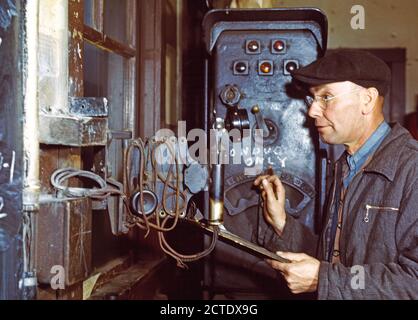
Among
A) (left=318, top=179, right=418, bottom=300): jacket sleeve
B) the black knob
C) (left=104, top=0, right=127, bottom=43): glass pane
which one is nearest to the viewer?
(left=318, top=179, right=418, bottom=300): jacket sleeve

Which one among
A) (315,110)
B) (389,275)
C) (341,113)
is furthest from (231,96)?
(389,275)

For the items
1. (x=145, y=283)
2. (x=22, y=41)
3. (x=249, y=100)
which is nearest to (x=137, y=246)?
(x=145, y=283)

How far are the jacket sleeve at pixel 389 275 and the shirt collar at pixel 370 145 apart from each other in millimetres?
317

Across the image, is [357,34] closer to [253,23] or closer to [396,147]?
[253,23]

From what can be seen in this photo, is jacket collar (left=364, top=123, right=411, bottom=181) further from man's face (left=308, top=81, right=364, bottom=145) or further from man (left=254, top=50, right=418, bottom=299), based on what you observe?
man's face (left=308, top=81, right=364, bottom=145)

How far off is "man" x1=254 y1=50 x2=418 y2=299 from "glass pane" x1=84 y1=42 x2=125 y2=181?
0.72 meters

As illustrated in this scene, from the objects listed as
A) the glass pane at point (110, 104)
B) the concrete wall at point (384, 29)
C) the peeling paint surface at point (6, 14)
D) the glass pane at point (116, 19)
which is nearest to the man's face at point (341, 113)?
the glass pane at point (110, 104)

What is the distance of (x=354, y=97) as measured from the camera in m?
1.82

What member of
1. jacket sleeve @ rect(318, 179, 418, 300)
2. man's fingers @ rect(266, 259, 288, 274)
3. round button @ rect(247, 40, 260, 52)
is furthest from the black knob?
jacket sleeve @ rect(318, 179, 418, 300)

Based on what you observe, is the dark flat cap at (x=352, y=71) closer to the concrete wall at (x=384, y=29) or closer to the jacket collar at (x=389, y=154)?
the jacket collar at (x=389, y=154)

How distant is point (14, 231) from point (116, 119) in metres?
1.35

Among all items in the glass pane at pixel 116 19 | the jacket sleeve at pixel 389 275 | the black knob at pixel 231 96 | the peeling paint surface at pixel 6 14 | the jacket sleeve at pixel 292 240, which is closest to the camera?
the peeling paint surface at pixel 6 14

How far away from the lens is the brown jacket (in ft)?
4.83

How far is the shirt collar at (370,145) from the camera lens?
70.8 inches
